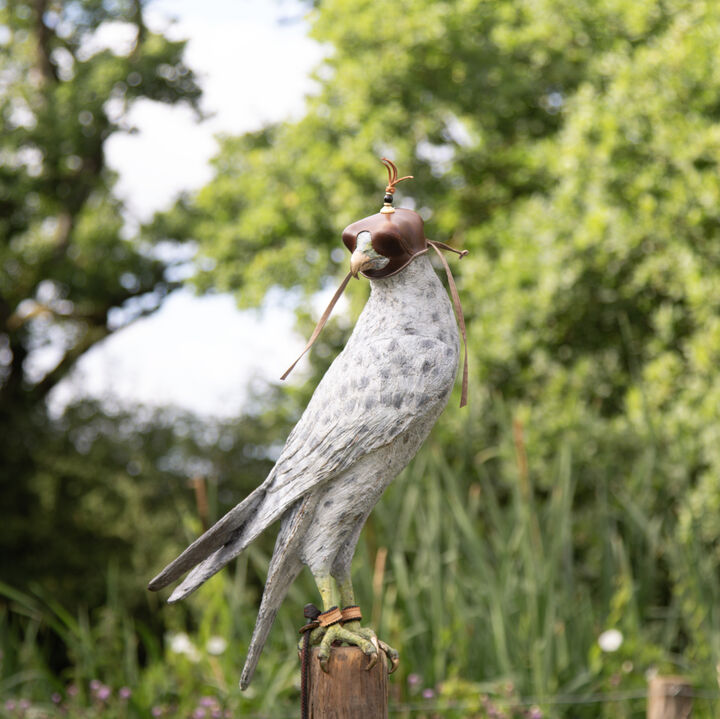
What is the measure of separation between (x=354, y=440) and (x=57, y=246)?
8.97 meters

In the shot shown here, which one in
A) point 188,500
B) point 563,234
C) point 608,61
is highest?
point 608,61

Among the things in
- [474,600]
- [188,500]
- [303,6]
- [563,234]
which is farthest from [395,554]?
[303,6]

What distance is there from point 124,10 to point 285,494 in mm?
9012

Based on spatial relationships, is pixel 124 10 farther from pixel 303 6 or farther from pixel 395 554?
pixel 395 554

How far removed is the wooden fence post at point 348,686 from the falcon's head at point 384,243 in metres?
0.77

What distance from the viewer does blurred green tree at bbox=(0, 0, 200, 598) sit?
877 centimetres

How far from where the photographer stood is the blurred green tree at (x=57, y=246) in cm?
877

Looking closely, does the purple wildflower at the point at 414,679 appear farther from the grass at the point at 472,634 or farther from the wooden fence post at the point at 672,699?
the wooden fence post at the point at 672,699

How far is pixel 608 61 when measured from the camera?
6129 millimetres

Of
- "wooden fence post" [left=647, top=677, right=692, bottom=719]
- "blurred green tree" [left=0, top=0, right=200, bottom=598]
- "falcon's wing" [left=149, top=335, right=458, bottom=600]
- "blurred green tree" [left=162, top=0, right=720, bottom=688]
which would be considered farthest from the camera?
"blurred green tree" [left=0, top=0, right=200, bottom=598]

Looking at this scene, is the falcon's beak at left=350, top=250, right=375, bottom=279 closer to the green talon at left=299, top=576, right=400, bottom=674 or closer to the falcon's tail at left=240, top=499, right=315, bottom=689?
the falcon's tail at left=240, top=499, right=315, bottom=689

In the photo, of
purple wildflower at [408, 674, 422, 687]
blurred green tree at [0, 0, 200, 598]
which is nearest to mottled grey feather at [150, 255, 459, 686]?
purple wildflower at [408, 674, 422, 687]

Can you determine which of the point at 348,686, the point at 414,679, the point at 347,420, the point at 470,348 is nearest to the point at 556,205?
the point at 470,348

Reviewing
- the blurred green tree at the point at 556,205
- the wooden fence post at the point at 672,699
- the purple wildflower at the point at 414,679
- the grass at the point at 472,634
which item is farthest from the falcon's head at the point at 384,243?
the blurred green tree at the point at 556,205
